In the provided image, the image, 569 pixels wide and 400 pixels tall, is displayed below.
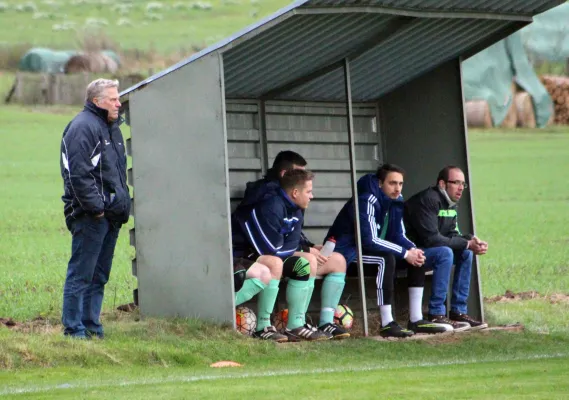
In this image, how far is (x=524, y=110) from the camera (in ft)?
125

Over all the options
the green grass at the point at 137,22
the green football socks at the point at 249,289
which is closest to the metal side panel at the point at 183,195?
the green football socks at the point at 249,289

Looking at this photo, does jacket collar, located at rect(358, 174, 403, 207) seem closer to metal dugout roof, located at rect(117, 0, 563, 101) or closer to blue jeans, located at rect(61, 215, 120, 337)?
metal dugout roof, located at rect(117, 0, 563, 101)

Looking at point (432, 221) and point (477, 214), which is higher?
point (477, 214)

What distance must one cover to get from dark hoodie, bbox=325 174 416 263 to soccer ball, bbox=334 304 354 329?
0.58m

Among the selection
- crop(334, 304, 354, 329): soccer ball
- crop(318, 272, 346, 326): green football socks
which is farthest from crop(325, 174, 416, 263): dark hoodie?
crop(334, 304, 354, 329): soccer ball

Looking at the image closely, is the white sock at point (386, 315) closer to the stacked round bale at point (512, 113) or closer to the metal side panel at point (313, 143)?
the metal side panel at point (313, 143)

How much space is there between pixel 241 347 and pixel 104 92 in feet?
6.96

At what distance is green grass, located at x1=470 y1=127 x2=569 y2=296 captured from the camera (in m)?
18.1

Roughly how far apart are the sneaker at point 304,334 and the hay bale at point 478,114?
88.8 ft

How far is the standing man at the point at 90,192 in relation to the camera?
380 inches

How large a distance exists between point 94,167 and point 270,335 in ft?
6.42

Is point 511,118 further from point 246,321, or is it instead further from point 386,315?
point 246,321

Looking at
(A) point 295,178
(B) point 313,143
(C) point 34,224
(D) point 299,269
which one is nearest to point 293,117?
(B) point 313,143

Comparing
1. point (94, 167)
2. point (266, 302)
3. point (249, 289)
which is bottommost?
point (266, 302)
